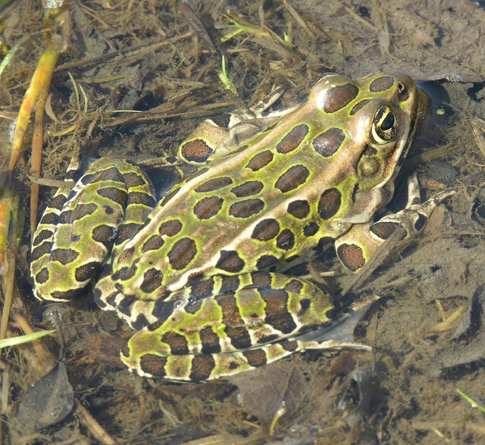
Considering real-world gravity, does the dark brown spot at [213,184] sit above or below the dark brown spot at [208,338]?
above

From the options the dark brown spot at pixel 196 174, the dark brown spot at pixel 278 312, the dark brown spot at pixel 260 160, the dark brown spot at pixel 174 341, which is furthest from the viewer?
the dark brown spot at pixel 196 174

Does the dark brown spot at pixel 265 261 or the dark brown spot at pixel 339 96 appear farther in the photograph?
the dark brown spot at pixel 339 96

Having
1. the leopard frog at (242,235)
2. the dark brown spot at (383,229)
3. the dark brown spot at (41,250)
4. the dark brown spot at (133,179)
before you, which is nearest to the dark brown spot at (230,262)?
the leopard frog at (242,235)

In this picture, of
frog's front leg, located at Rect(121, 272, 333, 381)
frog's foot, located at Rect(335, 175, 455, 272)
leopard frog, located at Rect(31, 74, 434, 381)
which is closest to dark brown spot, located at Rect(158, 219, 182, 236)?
leopard frog, located at Rect(31, 74, 434, 381)

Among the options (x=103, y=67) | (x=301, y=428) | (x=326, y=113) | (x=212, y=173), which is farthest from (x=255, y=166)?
(x=103, y=67)

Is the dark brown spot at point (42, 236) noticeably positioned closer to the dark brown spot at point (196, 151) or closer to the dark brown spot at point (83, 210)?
the dark brown spot at point (83, 210)

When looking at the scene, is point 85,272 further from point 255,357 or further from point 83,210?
point 255,357
